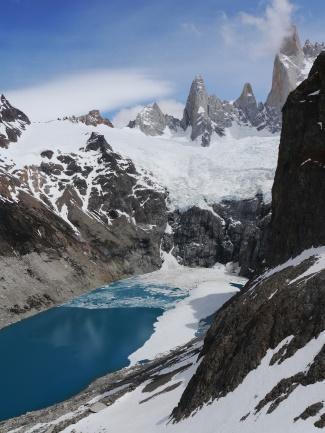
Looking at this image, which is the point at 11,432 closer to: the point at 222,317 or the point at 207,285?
the point at 222,317

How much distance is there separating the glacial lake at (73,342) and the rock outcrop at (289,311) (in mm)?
29655

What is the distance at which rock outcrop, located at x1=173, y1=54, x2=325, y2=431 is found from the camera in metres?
21.3

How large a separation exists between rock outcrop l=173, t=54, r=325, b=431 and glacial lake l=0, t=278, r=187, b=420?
2965 centimetres

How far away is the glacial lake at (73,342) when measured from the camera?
62.1m

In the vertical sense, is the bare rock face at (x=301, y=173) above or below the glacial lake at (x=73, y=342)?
above

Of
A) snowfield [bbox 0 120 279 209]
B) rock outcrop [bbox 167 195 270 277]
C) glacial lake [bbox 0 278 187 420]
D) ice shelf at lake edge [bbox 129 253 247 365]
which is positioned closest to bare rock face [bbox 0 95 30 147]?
snowfield [bbox 0 120 279 209]

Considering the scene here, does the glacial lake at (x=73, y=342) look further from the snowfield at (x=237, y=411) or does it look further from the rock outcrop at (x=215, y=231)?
the rock outcrop at (x=215, y=231)

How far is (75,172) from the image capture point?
6535 inches

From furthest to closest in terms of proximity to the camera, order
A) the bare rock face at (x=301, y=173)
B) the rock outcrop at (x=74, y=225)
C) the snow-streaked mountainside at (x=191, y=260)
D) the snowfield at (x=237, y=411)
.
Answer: the rock outcrop at (x=74, y=225), the bare rock face at (x=301, y=173), the snow-streaked mountainside at (x=191, y=260), the snowfield at (x=237, y=411)

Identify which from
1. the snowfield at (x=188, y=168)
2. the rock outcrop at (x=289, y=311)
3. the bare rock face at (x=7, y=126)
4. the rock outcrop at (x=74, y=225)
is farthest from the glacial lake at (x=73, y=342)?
the bare rock face at (x=7, y=126)

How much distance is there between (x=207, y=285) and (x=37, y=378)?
67.3 metres

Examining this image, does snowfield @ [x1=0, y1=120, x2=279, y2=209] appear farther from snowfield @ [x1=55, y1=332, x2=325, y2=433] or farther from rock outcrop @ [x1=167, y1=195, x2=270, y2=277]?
snowfield @ [x1=55, y1=332, x2=325, y2=433]

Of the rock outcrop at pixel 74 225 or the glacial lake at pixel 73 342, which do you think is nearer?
the glacial lake at pixel 73 342

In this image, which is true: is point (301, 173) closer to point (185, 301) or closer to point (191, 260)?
point (185, 301)
